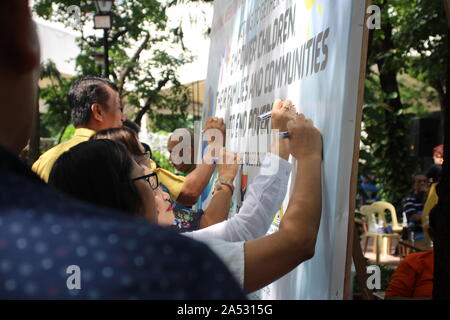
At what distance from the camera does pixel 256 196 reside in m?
1.97

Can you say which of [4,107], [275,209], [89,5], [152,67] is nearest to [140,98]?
[152,67]

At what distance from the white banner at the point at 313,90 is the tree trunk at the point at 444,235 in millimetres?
744

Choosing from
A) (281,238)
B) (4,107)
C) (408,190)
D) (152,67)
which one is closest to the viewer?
(4,107)

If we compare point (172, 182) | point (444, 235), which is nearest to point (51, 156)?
point (172, 182)

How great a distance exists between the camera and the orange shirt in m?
3.18

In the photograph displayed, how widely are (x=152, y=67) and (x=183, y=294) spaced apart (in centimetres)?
1287

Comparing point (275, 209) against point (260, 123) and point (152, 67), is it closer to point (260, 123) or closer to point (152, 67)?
point (260, 123)

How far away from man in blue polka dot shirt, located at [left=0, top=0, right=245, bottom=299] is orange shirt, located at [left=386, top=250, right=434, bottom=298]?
2842 mm

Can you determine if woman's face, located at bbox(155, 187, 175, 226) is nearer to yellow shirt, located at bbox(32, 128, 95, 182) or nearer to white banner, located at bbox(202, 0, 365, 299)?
white banner, located at bbox(202, 0, 365, 299)

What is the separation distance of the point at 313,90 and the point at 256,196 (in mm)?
404

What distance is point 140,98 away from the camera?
43.4 feet

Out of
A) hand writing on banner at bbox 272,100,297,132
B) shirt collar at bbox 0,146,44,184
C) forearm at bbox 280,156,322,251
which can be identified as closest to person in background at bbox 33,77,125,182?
hand writing on banner at bbox 272,100,297,132

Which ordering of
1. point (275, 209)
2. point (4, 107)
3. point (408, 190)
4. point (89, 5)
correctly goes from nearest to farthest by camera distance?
point (4, 107)
point (275, 209)
point (408, 190)
point (89, 5)

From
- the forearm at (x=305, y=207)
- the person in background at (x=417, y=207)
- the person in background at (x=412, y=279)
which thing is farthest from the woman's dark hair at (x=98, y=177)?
the person in background at (x=417, y=207)
